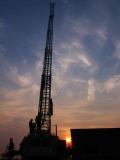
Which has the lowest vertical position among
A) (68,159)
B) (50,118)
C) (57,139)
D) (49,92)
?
(68,159)

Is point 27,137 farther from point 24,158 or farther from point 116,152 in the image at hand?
point 116,152

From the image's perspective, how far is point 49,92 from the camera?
239 feet

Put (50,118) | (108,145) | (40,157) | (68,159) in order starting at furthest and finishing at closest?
(50,118), (68,159), (108,145), (40,157)

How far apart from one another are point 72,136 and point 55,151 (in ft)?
19.3

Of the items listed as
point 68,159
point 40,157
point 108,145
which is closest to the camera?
point 40,157

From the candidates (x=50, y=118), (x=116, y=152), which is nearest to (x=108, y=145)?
(x=116, y=152)

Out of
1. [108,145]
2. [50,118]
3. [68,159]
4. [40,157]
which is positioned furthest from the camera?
[50,118]

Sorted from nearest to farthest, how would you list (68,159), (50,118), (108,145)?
(108,145) < (68,159) < (50,118)

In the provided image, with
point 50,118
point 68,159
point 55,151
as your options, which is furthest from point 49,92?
point 55,151

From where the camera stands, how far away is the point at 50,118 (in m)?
69.9

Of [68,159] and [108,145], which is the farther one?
[68,159]

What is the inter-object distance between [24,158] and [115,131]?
60.2ft

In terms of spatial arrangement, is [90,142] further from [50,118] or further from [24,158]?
[50,118]

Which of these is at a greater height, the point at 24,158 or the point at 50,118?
the point at 50,118
